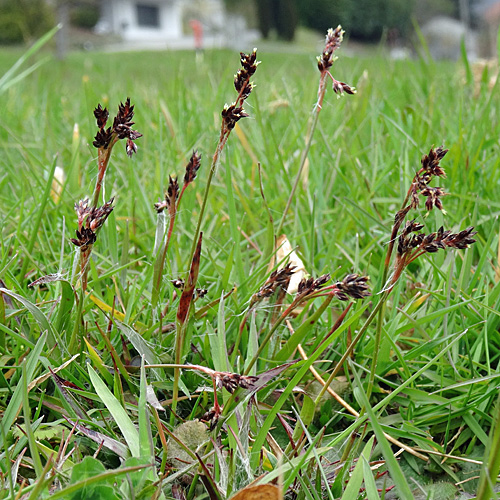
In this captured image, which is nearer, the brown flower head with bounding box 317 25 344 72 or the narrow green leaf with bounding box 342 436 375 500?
the narrow green leaf with bounding box 342 436 375 500

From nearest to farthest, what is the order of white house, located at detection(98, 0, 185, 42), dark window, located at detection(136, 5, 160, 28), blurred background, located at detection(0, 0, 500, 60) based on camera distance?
blurred background, located at detection(0, 0, 500, 60)
white house, located at detection(98, 0, 185, 42)
dark window, located at detection(136, 5, 160, 28)

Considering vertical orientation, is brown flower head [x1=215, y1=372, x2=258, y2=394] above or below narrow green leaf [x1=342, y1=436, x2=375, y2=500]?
above

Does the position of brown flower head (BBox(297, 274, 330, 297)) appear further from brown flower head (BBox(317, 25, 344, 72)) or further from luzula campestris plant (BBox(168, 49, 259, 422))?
brown flower head (BBox(317, 25, 344, 72))

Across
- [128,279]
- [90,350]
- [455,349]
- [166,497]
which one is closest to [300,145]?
[128,279]

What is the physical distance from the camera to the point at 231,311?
1.10 meters

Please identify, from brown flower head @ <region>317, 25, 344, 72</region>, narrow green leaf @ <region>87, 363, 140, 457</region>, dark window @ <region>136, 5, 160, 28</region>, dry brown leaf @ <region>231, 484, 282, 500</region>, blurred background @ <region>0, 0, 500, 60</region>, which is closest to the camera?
dry brown leaf @ <region>231, 484, 282, 500</region>

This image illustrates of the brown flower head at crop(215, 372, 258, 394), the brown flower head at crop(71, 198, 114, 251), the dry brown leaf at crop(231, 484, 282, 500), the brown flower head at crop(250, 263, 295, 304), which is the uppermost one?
the brown flower head at crop(71, 198, 114, 251)

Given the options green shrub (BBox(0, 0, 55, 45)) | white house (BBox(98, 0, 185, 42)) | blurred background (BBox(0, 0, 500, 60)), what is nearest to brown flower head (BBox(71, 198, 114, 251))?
green shrub (BBox(0, 0, 55, 45))

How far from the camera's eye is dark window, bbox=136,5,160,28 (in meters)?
51.3

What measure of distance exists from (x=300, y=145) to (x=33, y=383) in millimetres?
1482

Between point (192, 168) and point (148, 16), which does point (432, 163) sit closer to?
point (192, 168)

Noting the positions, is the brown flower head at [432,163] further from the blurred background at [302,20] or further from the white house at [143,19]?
the white house at [143,19]

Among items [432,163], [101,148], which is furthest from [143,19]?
[432,163]

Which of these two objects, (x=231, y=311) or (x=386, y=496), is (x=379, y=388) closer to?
(x=386, y=496)
